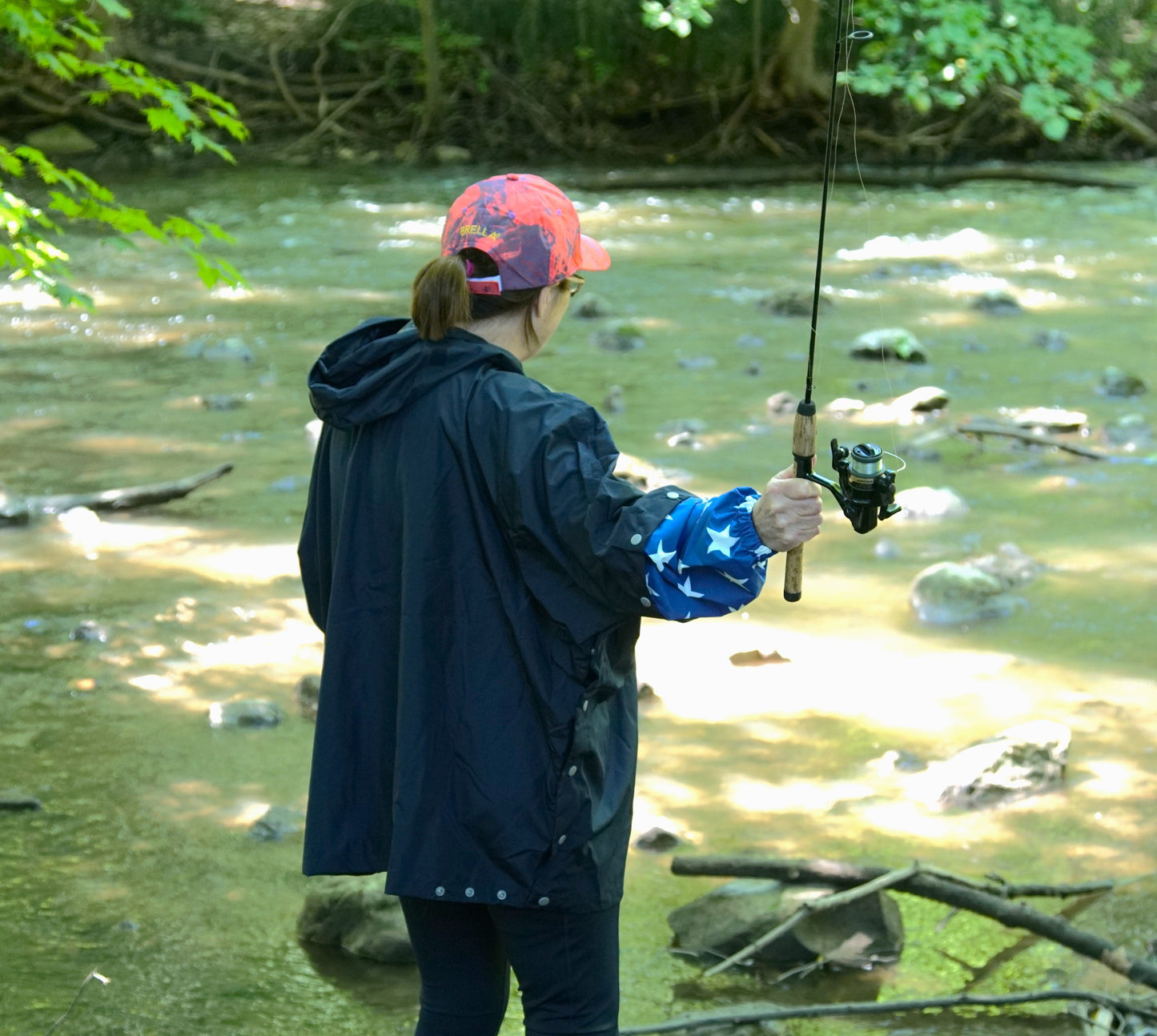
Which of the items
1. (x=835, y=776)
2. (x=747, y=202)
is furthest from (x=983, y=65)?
(x=835, y=776)

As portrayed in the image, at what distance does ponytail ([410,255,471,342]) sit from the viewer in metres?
2.01

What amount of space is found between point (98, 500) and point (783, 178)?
10543 millimetres

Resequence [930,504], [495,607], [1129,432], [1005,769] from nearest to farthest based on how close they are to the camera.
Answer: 1. [495,607]
2. [1005,769]
3. [930,504]
4. [1129,432]

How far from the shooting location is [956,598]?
15.8 feet

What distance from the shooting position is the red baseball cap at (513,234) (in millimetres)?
2057

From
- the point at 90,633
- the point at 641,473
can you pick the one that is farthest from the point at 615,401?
the point at 90,633

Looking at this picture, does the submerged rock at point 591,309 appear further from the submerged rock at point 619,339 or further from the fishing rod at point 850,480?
the fishing rod at point 850,480

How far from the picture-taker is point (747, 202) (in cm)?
1400

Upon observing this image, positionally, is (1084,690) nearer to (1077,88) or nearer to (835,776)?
(835,776)

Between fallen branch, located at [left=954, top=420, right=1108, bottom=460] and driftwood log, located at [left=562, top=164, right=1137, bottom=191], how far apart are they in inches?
331

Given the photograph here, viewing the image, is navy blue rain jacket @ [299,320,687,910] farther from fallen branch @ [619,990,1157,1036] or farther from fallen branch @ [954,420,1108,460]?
fallen branch @ [954,420,1108,460]

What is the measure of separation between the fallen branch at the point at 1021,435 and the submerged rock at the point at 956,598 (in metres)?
1.73

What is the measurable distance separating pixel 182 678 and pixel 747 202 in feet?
34.6

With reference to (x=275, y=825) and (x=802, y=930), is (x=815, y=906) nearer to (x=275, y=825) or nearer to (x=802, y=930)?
(x=802, y=930)
